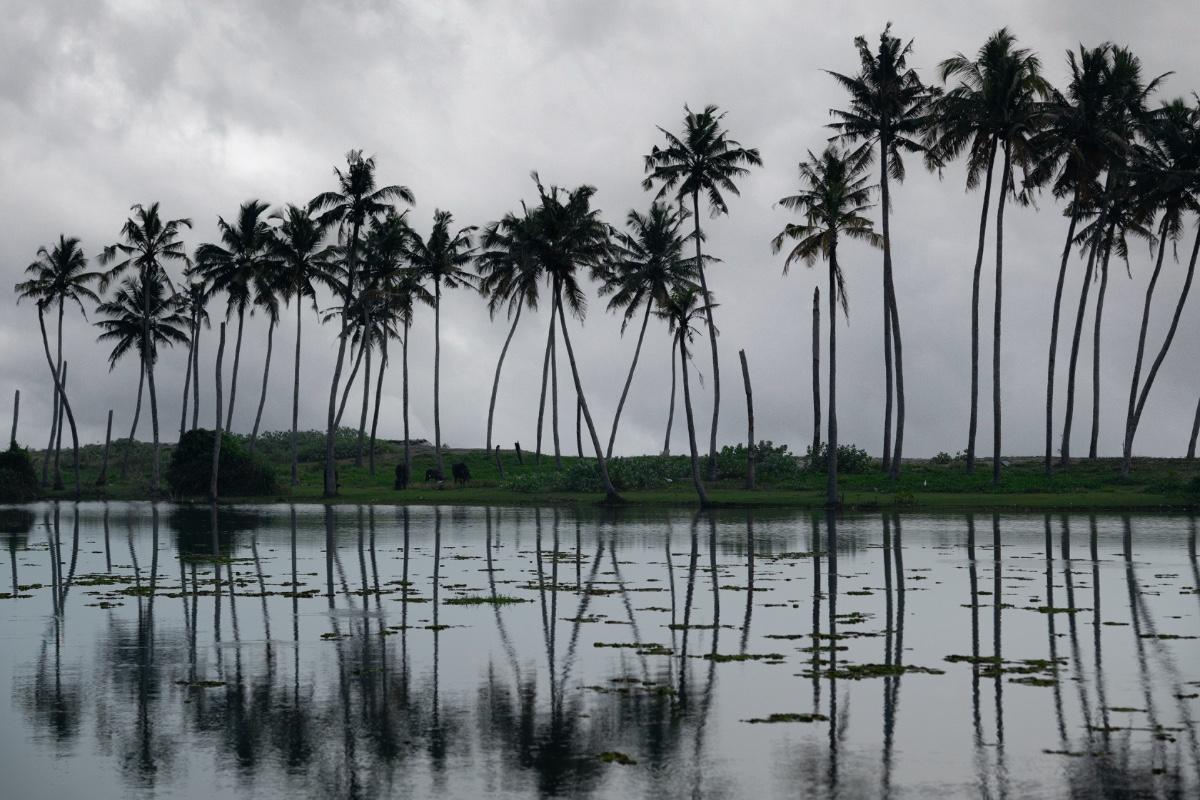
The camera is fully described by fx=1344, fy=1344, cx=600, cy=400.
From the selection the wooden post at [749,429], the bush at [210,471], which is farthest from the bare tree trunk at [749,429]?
the bush at [210,471]

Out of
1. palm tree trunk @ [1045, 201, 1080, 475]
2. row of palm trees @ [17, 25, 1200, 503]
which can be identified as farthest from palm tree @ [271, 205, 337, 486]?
palm tree trunk @ [1045, 201, 1080, 475]

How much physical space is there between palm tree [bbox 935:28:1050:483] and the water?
3205 centimetres

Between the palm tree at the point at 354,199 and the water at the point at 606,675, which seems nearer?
the water at the point at 606,675

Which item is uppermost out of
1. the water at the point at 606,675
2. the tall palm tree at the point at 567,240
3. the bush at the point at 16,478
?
the tall palm tree at the point at 567,240

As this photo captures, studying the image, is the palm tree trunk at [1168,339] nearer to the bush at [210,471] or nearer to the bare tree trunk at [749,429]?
the bare tree trunk at [749,429]

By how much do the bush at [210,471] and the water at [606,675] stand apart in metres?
46.2

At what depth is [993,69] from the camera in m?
63.0

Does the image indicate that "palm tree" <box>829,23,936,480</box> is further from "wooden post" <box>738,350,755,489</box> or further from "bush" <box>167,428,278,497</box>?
"bush" <box>167,428,278,497</box>

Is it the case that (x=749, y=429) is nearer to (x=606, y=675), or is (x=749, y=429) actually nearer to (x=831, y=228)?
(x=831, y=228)

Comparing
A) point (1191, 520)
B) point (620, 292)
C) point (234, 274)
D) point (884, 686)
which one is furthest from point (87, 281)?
point (884, 686)

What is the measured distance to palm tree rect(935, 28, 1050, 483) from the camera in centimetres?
6266

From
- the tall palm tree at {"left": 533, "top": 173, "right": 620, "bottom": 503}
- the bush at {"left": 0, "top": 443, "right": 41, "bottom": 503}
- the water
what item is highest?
the tall palm tree at {"left": 533, "top": 173, "right": 620, "bottom": 503}

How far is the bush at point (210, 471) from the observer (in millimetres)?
80750

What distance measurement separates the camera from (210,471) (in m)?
80.8
